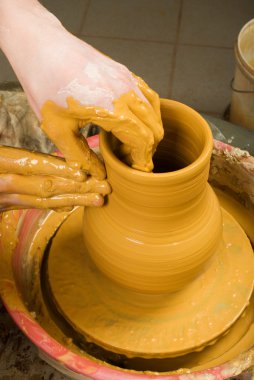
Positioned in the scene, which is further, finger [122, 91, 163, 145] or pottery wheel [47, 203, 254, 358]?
pottery wheel [47, 203, 254, 358]

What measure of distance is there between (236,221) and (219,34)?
1.92 meters

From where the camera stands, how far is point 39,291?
1355 millimetres

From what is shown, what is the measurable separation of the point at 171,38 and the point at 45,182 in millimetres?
2263

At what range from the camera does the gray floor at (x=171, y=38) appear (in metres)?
2.78

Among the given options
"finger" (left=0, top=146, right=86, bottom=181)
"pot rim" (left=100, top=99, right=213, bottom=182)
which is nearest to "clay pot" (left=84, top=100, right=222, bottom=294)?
"pot rim" (left=100, top=99, right=213, bottom=182)

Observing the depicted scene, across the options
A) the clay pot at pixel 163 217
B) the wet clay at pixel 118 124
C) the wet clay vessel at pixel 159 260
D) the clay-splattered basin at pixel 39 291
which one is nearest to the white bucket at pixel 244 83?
the clay-splattered basin at pixel 39 291

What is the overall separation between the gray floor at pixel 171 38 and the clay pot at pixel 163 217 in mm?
1613

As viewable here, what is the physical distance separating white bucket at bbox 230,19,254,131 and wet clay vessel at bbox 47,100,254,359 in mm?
867

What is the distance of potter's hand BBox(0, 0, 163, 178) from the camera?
887mm

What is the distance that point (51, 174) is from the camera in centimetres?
107

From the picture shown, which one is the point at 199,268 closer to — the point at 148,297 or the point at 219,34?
the point at 148,297

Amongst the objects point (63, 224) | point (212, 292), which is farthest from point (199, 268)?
point (63, 224)

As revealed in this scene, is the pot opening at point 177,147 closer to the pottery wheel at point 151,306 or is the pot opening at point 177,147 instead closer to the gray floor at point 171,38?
the pottery wheel at point 151,306

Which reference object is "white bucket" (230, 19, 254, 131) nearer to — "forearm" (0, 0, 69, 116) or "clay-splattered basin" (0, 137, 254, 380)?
"clay-splattered basin" (0, 137, 254, 380)
